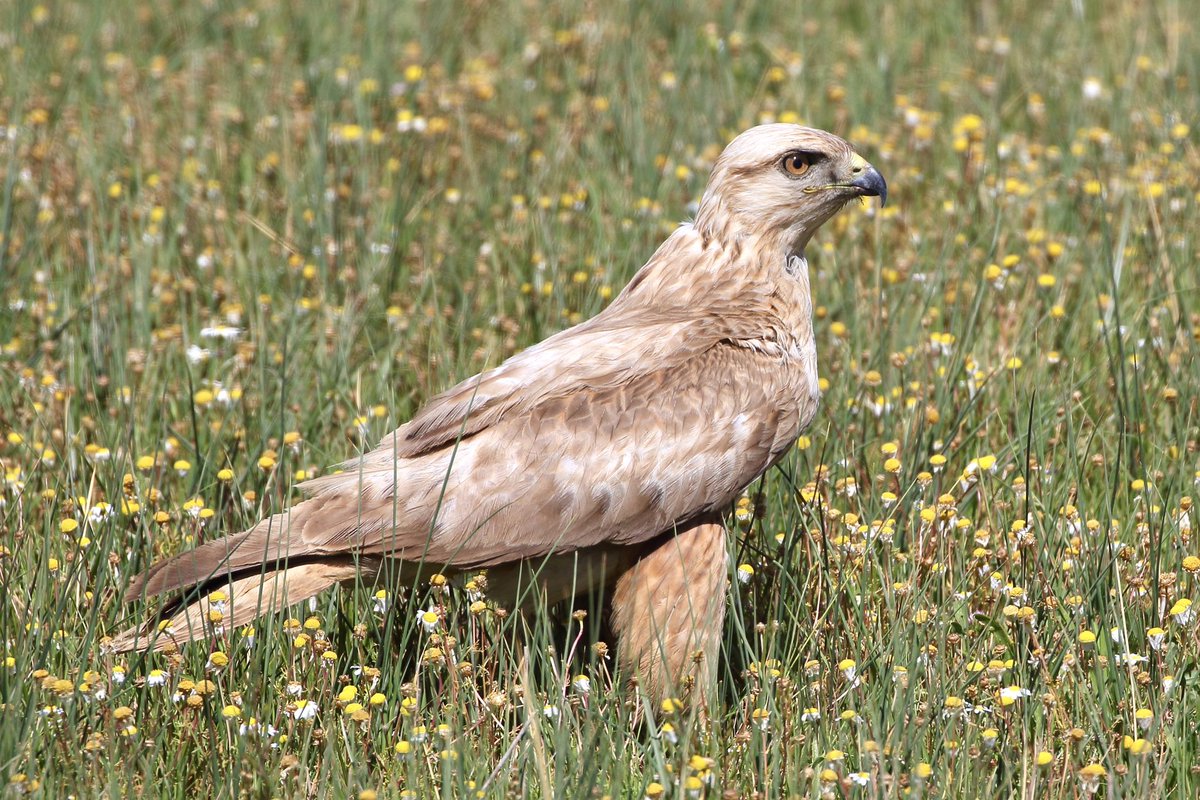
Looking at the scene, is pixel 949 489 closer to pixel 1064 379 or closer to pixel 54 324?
pixel 1064 379

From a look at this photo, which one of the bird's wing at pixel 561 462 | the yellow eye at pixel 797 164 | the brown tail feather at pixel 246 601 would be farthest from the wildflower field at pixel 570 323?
the yellow eye at pixel 797 164

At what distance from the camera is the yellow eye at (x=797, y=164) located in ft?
15.3

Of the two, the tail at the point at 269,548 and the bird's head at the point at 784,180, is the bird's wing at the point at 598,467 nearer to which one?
the tail at the point at 269,548

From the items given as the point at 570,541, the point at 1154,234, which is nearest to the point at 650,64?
the point at 1154,234

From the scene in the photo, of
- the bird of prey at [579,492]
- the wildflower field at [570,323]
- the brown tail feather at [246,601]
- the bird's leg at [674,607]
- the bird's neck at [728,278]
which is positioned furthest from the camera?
the bird's neck at [728,278]

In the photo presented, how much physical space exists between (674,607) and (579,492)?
412mm

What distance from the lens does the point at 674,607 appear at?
422 cm

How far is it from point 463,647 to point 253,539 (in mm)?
629

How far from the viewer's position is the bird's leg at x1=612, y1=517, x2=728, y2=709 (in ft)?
13.8

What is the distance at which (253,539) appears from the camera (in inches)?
161

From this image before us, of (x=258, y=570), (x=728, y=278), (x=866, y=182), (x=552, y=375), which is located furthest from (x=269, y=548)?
(x=866, y=182)

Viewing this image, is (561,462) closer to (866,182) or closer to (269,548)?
(269,548)

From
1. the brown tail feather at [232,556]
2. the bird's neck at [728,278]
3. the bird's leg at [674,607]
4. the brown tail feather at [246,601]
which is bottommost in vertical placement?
the bird's leg at [674,607]

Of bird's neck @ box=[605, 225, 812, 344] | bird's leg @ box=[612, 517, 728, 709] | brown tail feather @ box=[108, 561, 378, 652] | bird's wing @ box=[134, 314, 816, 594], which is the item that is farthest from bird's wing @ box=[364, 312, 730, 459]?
bird's leg @ box=[612, 517, 728, 709]
